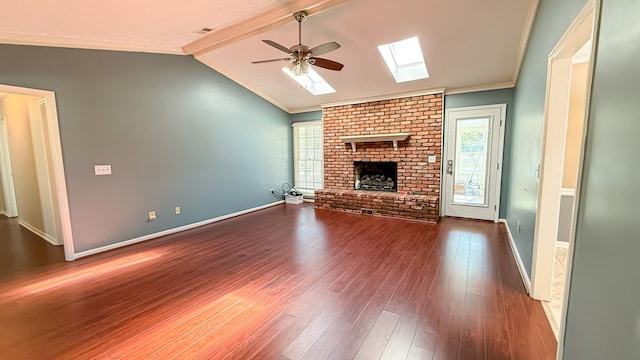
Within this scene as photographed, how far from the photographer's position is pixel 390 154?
5590 millimetres

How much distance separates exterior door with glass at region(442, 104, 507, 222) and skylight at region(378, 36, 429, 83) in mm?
1034

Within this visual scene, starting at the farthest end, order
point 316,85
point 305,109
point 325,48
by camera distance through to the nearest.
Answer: point 305,109 < point 316,85 < point 325,48

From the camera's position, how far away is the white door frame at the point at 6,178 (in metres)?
5.20

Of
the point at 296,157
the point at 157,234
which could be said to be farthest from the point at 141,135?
the point at 296,157

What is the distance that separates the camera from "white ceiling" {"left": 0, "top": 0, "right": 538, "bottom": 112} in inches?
108

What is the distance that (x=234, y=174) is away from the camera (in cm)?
537

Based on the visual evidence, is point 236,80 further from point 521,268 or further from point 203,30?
point 521,268

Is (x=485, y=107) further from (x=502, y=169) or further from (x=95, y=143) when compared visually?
(x=95, y=143)

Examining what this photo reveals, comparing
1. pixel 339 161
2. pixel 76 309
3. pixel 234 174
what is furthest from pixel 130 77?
pixel 339 161

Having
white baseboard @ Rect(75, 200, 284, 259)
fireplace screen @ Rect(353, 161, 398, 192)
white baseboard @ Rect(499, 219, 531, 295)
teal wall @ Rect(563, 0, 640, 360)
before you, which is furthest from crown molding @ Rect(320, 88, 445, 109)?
teal wall @ Rect(563, 0, 640, 360)

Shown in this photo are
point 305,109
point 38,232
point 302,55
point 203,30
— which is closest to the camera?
point 302,55

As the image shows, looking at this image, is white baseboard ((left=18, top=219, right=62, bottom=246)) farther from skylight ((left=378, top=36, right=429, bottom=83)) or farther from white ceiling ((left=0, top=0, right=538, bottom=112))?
skylight ((left=378, top=36, right=429, bottom=83))

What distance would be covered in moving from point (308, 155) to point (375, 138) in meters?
2.12

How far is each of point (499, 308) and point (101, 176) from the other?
15.9 feet
